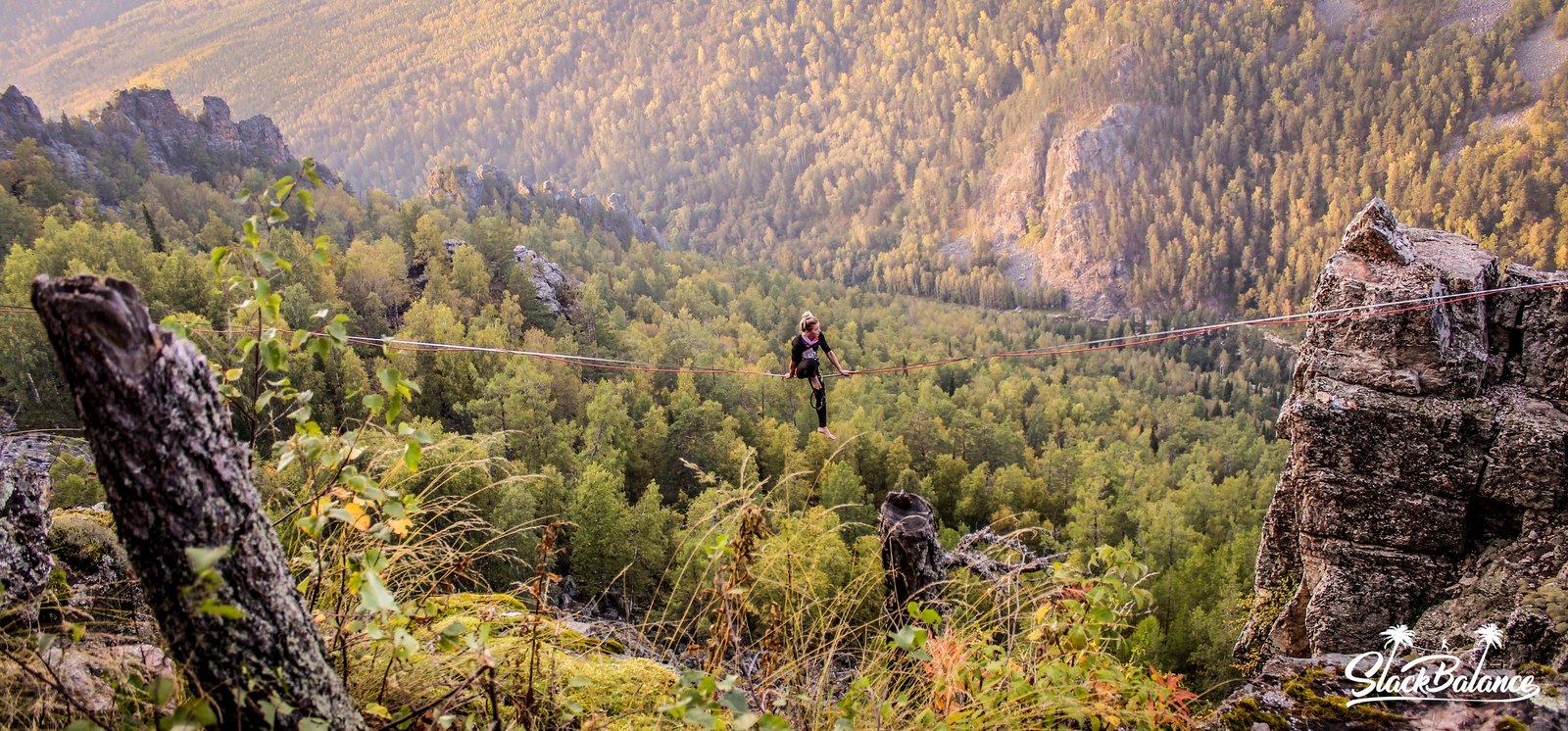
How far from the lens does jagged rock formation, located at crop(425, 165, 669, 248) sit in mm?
118250

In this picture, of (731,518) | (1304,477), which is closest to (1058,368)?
(1304,477)

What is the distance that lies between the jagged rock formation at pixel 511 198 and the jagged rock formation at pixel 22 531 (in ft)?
363

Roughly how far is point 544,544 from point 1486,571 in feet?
33.9

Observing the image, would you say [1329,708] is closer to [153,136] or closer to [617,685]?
[617,685]

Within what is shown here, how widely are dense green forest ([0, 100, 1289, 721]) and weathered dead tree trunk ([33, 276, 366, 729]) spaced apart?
356mm

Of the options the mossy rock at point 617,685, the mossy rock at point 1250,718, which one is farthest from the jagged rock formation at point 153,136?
the mossy rock at point 1250,718

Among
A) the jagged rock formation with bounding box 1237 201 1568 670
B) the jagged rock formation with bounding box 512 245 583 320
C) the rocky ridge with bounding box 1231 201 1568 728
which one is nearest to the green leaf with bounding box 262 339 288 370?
the rocky ridge with bounding box 1231 201 1568 728

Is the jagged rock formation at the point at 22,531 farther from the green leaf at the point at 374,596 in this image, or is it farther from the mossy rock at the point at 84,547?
the green leaf at the point at 374,596

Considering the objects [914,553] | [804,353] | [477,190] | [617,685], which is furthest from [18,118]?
[617,685]

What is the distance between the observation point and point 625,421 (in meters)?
39.1

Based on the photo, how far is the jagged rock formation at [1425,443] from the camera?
8.66m

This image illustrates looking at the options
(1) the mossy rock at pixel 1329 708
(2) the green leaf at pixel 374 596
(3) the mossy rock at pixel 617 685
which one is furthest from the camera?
(1) the mossy rock at pixel 1329 708

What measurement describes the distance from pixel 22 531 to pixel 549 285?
59383 millimetres

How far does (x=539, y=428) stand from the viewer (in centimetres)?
3419
